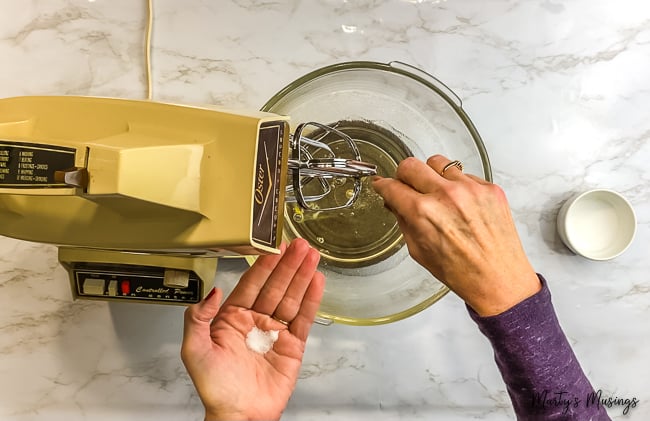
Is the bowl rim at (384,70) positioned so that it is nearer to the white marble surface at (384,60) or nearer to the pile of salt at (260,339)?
the white marble surface at (384,60)

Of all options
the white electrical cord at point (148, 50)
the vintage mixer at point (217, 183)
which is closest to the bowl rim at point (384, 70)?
the vintage mixer at point (217, 183)

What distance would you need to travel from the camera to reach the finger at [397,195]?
605 mm

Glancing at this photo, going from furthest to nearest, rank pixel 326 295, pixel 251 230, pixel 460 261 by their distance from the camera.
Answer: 1. pixel 326 295
2. pixel 460 261
3. pixel 251 230

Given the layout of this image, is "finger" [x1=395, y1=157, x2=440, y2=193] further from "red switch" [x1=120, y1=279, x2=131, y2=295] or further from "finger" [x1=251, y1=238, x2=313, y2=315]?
"red switch" [x1=120, y1=279, x2=131, y2=295]

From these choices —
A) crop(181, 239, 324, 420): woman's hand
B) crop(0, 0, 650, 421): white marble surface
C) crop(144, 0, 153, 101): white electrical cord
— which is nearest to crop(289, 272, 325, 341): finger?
crop(181, 239, 324, 420): woman's hand

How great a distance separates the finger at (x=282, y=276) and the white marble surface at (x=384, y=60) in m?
0.13

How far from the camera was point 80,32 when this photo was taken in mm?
876

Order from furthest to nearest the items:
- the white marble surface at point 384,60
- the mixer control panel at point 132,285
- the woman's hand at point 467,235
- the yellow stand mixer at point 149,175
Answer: the white marble surface at point 384,60 → the mixer control panel at point 132,285 → the woman's hand at point 467,235 → the yellow stand mixer at point 149,175

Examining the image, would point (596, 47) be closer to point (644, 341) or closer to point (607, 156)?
point (607, 156)

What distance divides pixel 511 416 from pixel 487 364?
0.32ft

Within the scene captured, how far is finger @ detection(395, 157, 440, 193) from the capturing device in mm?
611

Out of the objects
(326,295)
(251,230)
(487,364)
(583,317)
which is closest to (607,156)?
(583,317)

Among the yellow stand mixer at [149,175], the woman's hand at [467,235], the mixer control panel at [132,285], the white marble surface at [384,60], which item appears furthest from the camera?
the white marble surface at [384,60]

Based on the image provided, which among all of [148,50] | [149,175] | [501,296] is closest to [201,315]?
[149,175]
